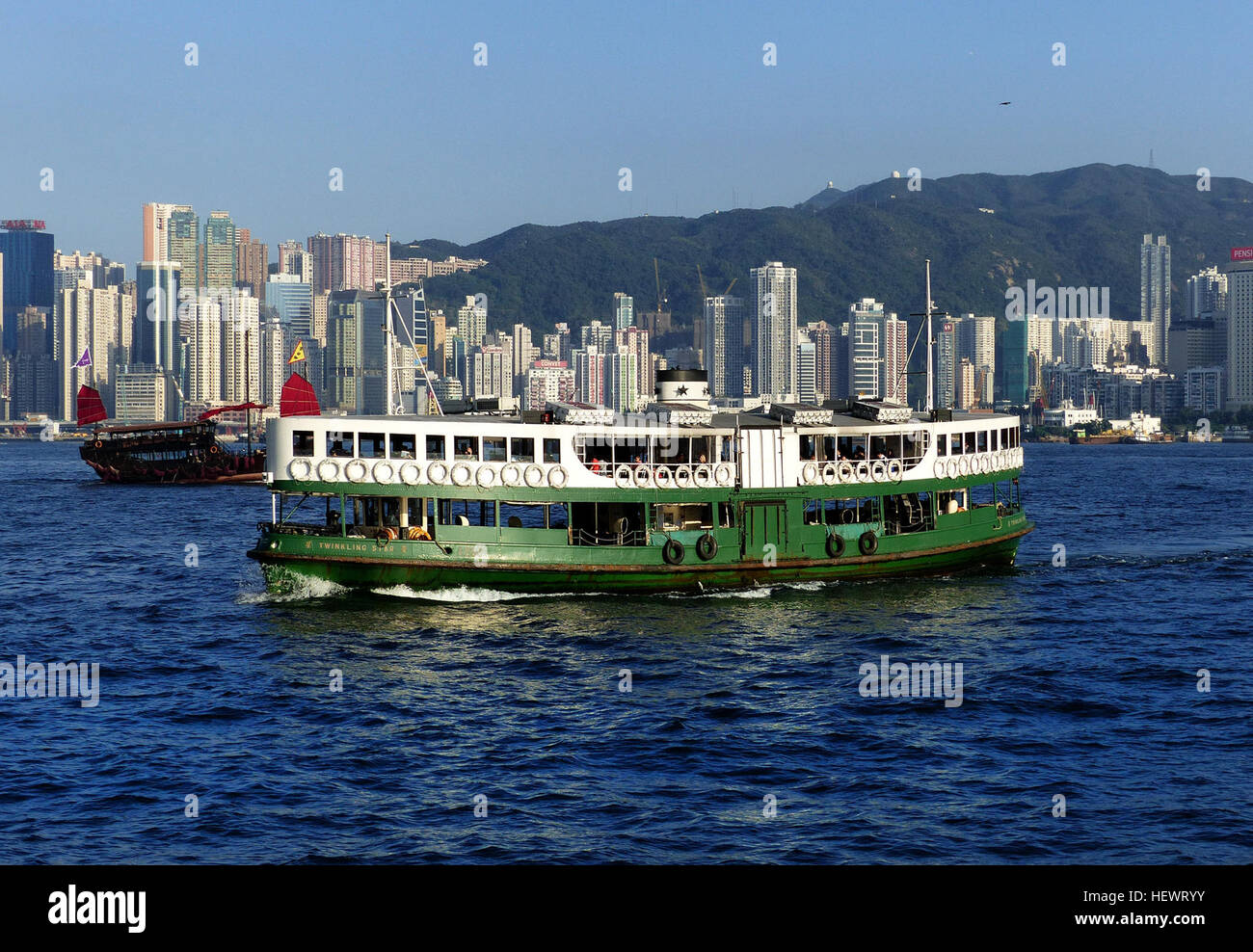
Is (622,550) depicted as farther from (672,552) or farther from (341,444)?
(341,444)

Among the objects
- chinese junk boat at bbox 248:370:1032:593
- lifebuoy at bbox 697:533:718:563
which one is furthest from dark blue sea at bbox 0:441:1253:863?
lifebuoy at bbox 697:533:718:563

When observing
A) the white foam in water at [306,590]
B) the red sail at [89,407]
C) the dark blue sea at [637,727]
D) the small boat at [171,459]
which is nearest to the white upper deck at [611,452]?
the white foam in water at [306,590]

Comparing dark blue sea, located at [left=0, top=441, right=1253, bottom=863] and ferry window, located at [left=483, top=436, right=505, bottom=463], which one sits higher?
ferry window, located at [left=483, top=436, right=505, bottom=463]

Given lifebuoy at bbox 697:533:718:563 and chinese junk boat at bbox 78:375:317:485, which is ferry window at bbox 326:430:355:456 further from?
chinese junk boat at bbox 78:375:317:485

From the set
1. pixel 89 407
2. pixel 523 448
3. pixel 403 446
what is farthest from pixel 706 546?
pixel 89 407
